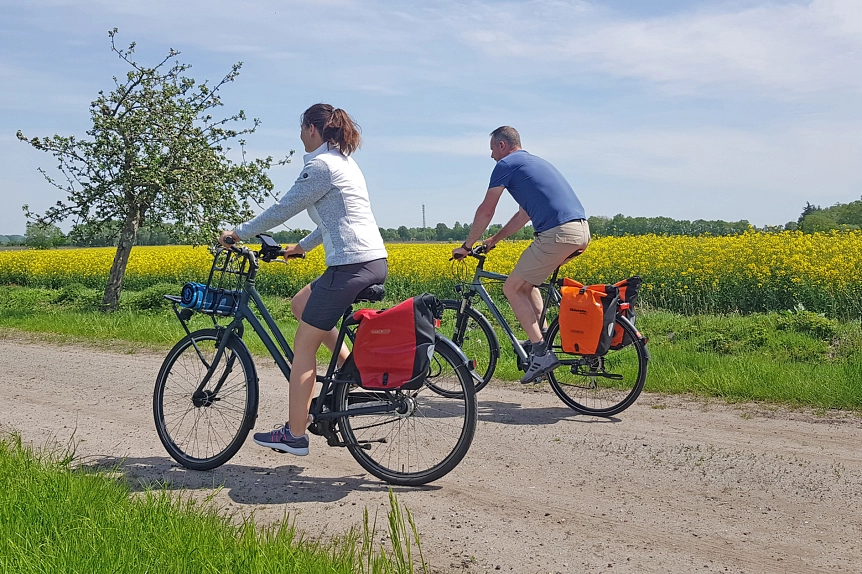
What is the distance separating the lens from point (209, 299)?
16.6 ft

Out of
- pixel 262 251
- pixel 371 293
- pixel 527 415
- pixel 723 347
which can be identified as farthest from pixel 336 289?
pixel 723 347

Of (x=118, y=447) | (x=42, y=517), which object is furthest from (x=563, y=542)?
(x=118, y=447)

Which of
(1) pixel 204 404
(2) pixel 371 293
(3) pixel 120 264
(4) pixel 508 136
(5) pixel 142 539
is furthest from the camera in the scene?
(3) pixel 120 264

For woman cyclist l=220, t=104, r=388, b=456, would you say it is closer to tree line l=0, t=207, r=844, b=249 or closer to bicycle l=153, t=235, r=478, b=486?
bicycle l=153, t=235, r=478, b=486

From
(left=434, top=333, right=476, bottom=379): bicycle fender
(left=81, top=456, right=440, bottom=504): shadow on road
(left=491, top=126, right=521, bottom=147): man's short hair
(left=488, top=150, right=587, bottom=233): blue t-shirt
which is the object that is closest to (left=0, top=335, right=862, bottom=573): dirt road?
(left=81, top=456, right=440, bottom=504): shadow on road

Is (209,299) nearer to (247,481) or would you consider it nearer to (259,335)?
(259,335)

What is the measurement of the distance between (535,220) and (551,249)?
0.96ft

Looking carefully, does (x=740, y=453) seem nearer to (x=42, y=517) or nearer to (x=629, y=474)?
(x=629, y=474)

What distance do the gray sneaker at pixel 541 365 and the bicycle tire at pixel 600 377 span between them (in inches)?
3.2

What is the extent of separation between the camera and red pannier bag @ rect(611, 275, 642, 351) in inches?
266

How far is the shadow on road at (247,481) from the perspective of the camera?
15.0ft

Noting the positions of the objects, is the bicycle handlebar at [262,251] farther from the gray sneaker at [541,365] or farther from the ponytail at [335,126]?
the gray sneaker at [541,365]

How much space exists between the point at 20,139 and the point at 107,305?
352cm

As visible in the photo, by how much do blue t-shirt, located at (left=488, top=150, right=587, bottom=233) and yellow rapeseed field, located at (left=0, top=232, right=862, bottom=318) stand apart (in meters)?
7.81
